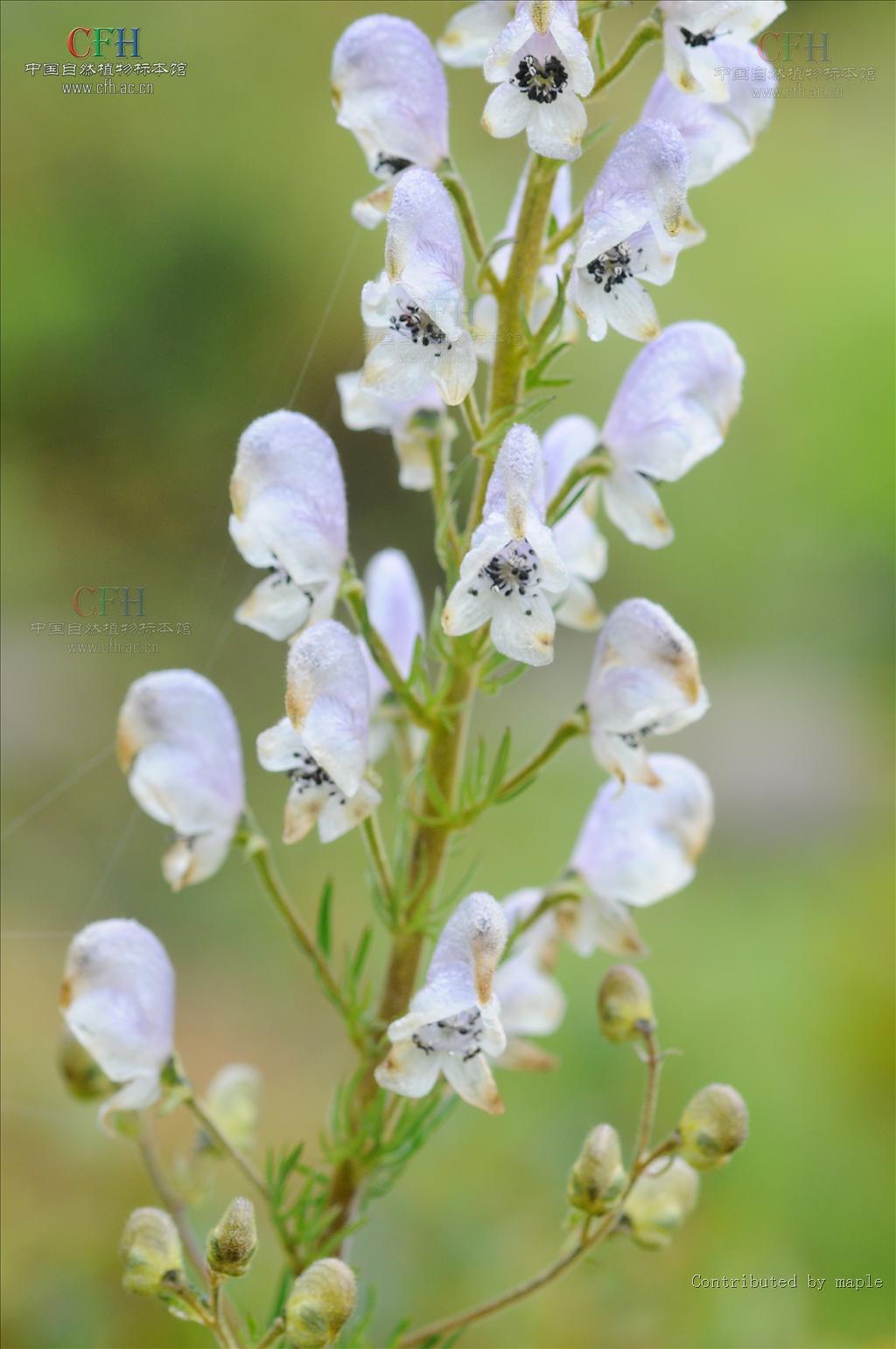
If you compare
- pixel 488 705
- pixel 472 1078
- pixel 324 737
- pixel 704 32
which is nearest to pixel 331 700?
pixel 324 737

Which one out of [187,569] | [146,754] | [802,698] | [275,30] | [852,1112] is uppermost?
[275,30]

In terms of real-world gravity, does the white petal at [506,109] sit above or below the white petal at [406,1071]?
above

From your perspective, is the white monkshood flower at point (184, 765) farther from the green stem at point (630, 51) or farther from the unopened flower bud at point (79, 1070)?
the green stem at point (630, 51)

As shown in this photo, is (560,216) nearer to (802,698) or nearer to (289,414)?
(289,414)

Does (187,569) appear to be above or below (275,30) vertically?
below

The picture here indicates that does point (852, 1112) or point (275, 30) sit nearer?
point (852, 1112)

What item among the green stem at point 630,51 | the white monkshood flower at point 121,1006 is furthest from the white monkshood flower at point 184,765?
the green stem at point 630,51

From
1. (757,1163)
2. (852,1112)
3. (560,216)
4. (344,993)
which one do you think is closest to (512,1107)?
(757,1163)
